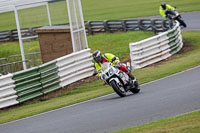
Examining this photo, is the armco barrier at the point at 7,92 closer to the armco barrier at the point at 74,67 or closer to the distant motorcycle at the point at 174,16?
the armco barrier at the point at 74,67

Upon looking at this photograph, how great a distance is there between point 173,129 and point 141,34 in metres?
21.7

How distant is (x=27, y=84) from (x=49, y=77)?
1.10m

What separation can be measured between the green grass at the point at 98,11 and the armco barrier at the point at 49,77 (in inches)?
155

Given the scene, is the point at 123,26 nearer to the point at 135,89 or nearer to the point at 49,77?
the point at 49,77

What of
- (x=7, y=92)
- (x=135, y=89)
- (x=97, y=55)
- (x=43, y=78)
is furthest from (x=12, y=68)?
(x=97, y=55)

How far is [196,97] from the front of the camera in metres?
12.3

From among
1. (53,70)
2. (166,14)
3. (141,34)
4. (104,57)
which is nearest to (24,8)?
(53,70)

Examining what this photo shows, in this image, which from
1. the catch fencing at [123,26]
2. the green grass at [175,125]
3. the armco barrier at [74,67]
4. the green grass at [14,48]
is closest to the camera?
the green grass at [175,125]

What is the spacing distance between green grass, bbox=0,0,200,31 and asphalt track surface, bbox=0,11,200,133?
799 cm

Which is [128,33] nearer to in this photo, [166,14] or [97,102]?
[166,14]

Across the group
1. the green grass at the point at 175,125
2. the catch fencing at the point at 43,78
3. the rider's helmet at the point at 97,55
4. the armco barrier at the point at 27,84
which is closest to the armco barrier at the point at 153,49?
the catch fencing at the point at 43,78

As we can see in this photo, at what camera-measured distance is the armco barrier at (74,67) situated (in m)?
19.2

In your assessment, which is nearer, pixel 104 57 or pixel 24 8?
pixel 104 57

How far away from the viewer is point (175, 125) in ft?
30.5
